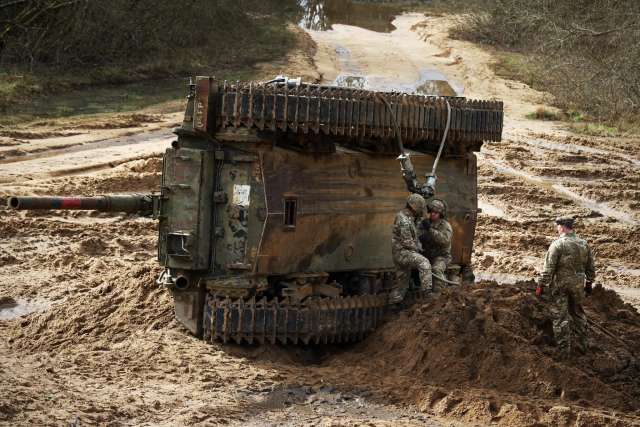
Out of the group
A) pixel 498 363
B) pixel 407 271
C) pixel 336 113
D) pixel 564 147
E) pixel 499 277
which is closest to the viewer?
pixel 498 363

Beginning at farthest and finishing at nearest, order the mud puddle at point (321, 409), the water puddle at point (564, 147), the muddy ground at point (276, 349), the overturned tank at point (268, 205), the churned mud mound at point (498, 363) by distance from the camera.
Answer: the water puddle at point (564, 147)
the overturned tank at point (268, 205)
the churned mud mound at point (498, 363)
the muddy ground at point (276, 349)
the mud puddle at point (321, 409)

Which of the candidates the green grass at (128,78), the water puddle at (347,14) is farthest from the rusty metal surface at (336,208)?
the water puddle at (347,14)

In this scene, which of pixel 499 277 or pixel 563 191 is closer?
pixel 499 277

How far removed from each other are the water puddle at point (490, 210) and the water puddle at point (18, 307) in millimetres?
8324

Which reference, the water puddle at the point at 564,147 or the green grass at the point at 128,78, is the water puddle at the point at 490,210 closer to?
the water puddle at the point at 564,147

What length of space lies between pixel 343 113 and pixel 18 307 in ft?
14.5

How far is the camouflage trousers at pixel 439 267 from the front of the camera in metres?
11.1

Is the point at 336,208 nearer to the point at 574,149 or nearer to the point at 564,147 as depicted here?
the point at 574,149

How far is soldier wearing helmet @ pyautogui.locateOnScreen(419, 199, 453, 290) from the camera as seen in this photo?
36.8ft

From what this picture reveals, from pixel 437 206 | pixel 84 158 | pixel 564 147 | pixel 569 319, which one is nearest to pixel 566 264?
pixel 569 319

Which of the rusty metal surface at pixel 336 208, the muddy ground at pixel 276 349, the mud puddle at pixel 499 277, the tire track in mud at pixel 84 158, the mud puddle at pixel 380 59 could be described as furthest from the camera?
the mud puddle at pixel 380 59

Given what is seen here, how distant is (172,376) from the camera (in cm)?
923

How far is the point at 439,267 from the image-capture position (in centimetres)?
1126

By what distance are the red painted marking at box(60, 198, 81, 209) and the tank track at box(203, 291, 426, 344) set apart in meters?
1.52
